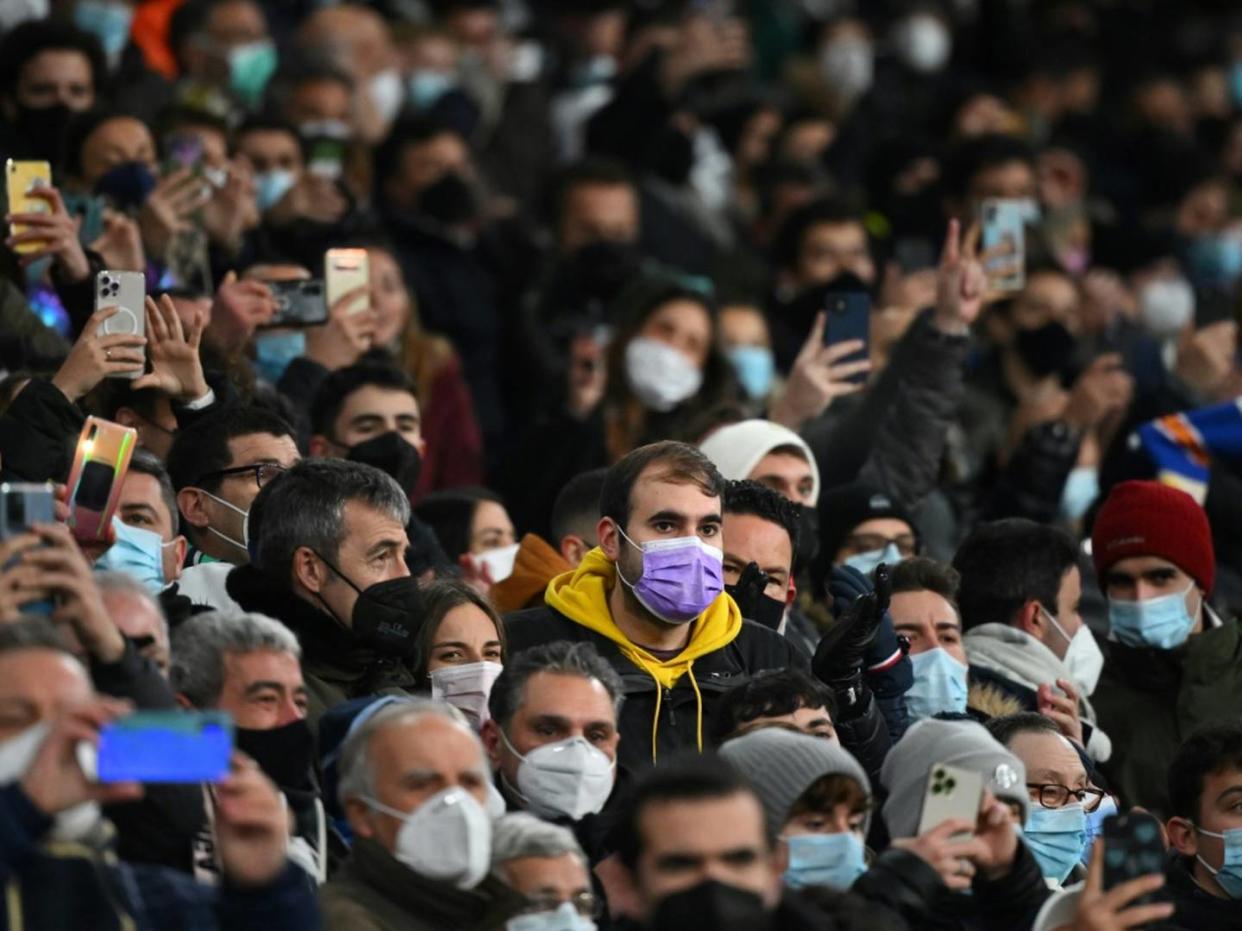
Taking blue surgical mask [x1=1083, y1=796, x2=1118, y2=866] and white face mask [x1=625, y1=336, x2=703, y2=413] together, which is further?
white face mask [x1=625, y1=336, x2=703, y2=413]

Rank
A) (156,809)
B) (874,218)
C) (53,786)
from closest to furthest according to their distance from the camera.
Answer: (53,786), (156,809), (874,218)

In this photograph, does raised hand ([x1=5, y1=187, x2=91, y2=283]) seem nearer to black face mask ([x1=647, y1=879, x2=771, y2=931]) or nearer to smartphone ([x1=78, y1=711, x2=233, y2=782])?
smartphone ([x1=78, y1=711, x2=233, y2=782])

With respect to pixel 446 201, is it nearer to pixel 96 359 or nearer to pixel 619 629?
pixel 96 359

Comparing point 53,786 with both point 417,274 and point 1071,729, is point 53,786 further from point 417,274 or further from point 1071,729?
point 417,274

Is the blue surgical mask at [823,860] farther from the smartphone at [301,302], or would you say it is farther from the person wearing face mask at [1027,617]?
the smartphone at [301,302]

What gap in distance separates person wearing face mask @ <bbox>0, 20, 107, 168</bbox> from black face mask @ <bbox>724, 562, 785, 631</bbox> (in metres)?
3.81

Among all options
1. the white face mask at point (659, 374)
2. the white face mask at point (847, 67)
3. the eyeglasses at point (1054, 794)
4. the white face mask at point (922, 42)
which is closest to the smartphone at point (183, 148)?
the white face mask at point (659, 374)

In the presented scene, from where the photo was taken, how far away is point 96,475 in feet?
26.3

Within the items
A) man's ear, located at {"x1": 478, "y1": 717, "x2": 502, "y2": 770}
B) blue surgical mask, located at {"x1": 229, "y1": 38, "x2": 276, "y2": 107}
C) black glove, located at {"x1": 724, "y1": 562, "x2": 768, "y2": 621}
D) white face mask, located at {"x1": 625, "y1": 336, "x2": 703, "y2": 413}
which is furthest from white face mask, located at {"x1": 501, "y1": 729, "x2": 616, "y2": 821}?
blue surgical mask, located at {"x1": 229, "y1": 38, "x2": 276, "y2": 107}

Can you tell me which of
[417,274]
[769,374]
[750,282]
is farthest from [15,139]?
[750,282]

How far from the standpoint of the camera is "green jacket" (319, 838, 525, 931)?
23.3 ft

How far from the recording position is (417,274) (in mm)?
13961

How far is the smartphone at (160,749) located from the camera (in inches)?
245

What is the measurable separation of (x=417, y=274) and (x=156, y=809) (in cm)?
706
